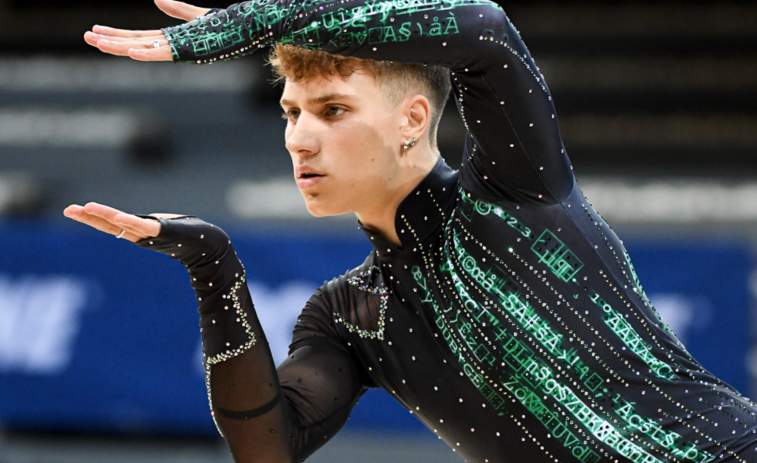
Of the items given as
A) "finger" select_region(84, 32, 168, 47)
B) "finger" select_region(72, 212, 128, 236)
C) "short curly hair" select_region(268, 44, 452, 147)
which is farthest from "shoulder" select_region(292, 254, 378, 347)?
"finger" select_region(84, 32, 168, 47)

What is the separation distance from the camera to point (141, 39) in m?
1.48

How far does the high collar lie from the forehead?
0.80 feet

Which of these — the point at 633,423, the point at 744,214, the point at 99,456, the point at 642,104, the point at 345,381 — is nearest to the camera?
the point at 633,423

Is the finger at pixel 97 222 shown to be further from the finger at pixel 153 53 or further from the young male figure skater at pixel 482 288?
the finger at pixel 153 53

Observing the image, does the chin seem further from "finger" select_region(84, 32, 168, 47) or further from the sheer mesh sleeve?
"finger" select_region(84, 32, 168, 47)

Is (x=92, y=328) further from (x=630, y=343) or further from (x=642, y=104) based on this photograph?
(x=642, y=104)

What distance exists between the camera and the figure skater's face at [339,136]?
1717mm

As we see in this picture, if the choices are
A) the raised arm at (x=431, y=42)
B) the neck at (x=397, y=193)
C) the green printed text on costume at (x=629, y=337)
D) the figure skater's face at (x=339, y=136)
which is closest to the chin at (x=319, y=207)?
the figure skater's face at (x=339, y=136)

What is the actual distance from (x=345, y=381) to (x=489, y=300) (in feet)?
1.35

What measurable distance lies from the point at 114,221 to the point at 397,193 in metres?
0.66

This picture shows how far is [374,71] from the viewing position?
5.67 feet

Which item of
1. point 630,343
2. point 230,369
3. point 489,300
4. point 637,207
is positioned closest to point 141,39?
point 230,369

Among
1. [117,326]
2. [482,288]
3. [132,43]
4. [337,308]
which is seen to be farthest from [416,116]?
[117,326]

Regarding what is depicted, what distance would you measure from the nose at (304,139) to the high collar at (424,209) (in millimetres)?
256
